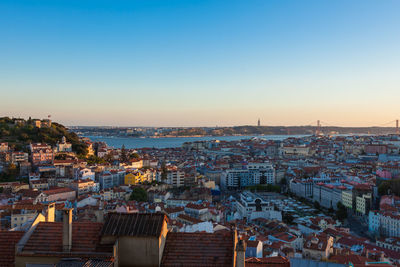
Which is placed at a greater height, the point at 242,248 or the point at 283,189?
the point at 242,248

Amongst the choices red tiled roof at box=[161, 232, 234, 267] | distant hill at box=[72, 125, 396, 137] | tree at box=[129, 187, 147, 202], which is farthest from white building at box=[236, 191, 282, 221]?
distant hill at box=[72, 125, 396, 137]

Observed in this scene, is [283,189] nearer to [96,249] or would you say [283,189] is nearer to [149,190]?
[149,190]

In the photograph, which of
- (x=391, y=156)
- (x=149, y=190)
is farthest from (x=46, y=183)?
(x=391, y=156)

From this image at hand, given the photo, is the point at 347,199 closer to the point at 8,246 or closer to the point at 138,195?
the point at 138,195

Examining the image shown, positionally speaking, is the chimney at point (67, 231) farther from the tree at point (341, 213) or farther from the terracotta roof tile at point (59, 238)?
the tree at point (341, 213)

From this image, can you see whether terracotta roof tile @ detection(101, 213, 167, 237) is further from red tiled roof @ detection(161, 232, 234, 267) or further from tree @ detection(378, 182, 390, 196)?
tree @ detection(378, 182, 390, 196)

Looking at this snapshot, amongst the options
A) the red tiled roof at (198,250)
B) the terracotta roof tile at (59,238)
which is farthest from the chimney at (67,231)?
the red tiled roof at (198,250)
